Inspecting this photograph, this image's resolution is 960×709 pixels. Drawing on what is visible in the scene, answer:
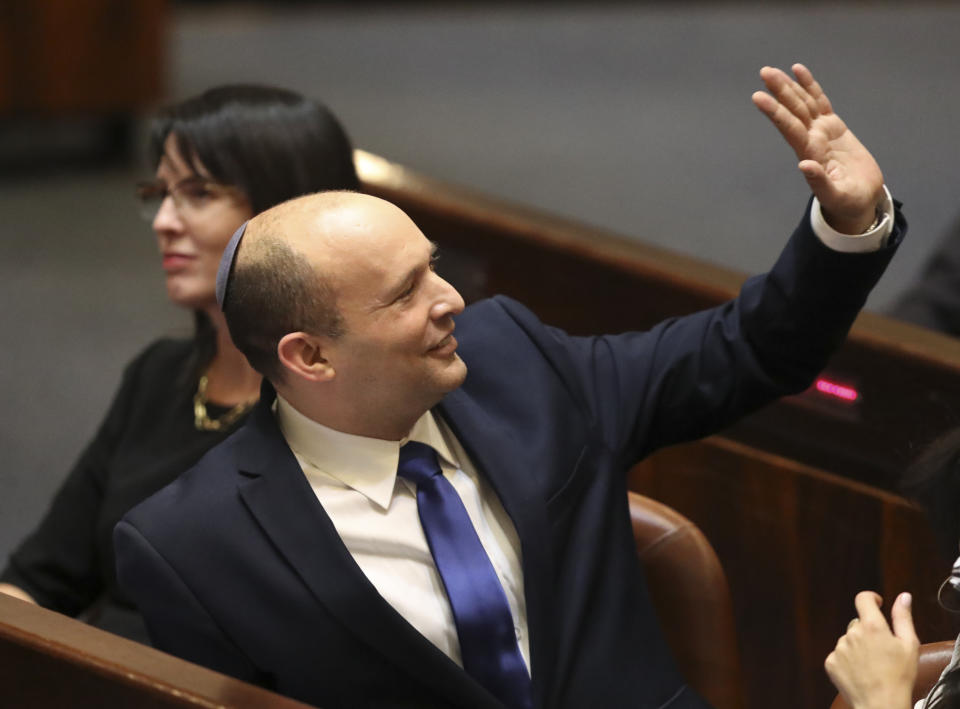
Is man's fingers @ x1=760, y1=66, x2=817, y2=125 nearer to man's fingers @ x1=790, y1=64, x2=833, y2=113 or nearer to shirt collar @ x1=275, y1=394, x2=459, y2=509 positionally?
man's fingers @ x1=790, y1=64, x2=833, y2=113

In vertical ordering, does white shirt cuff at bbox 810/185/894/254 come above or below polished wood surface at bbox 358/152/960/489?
above

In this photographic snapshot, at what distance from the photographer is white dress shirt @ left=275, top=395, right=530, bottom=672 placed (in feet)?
5.07

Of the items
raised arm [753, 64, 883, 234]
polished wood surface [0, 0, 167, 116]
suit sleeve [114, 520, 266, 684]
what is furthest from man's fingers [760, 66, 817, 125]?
polished wood surface [0, 0, 167, 116]

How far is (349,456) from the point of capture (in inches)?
61.7

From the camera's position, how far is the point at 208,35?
7434mm

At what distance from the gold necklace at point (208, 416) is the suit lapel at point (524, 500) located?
0.48 m

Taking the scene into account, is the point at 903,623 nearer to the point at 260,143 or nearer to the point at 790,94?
the point at 790,94

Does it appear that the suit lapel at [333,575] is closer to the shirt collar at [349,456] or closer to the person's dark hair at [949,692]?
the shirt collar at [349,456]

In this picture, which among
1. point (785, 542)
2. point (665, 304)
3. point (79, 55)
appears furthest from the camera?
point (79, 55)

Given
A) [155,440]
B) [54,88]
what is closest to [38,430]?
[155,440]

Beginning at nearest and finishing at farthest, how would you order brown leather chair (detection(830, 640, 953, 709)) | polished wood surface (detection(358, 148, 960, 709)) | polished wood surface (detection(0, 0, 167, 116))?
1. brown leather chair (detection(830, 640, 953, 709))
2. polished wood surface (detection(358, 148, 960, 709))
3. polished wood surface (detection(0, 0, 167, 116))

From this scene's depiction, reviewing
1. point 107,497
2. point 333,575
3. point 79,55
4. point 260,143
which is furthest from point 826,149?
point 79,55

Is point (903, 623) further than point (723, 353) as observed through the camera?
No

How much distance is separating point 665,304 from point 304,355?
2.75 ft
